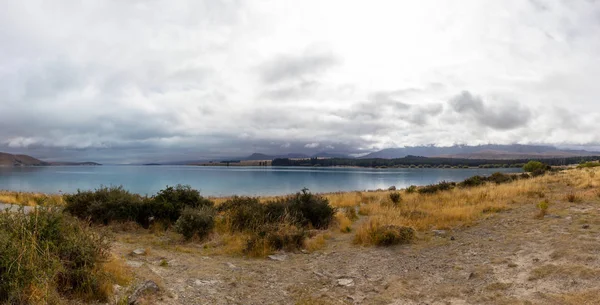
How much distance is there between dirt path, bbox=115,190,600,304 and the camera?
5.43 metres

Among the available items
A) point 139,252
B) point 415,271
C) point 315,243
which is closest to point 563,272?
point 415,271

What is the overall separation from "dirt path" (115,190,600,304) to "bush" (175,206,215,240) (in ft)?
2.62

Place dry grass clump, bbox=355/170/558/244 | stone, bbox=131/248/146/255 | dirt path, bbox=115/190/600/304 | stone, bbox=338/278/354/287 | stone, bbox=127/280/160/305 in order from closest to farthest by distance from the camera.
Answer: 1. stone, bbox=127/280/160/305
2. dirt path, bbox=115/190/600/304
3. stone, bbox=338/278/354/287
4. stone, bbox=131/248/146/255
5. dry grass clump, bbox=355/170/558/244

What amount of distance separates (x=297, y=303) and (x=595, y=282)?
4.73 meters

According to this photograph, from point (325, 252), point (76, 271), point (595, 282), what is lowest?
point (325, 252)

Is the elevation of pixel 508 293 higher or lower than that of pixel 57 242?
lower

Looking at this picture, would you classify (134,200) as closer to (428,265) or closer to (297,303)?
(297,303)

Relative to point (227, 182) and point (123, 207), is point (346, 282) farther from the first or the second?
point (227, 182)

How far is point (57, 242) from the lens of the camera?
524 centimetres

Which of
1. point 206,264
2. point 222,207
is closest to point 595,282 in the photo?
point 206,264

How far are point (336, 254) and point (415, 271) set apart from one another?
2249 millimetres

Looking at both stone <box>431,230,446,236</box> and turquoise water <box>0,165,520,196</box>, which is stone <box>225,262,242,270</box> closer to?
stone <box>431,230,446,236</box>

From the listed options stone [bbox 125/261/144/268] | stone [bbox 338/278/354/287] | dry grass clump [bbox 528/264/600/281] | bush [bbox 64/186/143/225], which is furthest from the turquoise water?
dry grass clump [bbox 528/264/600/281]

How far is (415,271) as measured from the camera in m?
6.93
